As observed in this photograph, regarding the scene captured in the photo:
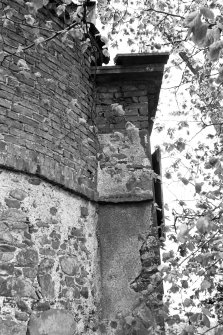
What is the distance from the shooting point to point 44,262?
16.7ft

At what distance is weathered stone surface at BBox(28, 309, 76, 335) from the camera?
4762 millimetres

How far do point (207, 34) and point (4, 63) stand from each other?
→ 3.31 meters

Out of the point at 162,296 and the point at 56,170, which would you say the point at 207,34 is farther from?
the point at 162,296

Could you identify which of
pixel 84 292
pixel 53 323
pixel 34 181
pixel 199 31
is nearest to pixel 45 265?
pixel 53 323

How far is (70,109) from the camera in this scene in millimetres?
5895

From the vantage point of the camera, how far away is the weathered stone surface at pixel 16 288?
15.3 ft

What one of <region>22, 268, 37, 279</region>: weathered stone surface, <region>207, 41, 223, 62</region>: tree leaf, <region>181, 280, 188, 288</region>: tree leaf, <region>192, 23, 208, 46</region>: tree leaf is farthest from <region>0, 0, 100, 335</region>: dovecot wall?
<region>192, 23, 208, 46</region>: tree leaf

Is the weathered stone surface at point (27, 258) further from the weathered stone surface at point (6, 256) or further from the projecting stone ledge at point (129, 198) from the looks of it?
the projecting stone ledge at point (129, 198)

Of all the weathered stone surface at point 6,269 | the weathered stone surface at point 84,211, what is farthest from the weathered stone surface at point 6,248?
the weathered stone surface at point 84,211

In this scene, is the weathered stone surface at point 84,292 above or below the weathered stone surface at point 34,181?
below

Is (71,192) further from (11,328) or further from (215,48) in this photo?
(215,48)

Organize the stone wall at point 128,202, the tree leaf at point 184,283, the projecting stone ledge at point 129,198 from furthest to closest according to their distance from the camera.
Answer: the projecting stone ledge at point 129,198 → the stone wall at point 128,202 → the tree leaf at point 184,283

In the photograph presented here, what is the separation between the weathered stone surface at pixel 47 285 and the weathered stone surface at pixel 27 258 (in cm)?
18

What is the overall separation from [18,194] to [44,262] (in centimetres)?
78
